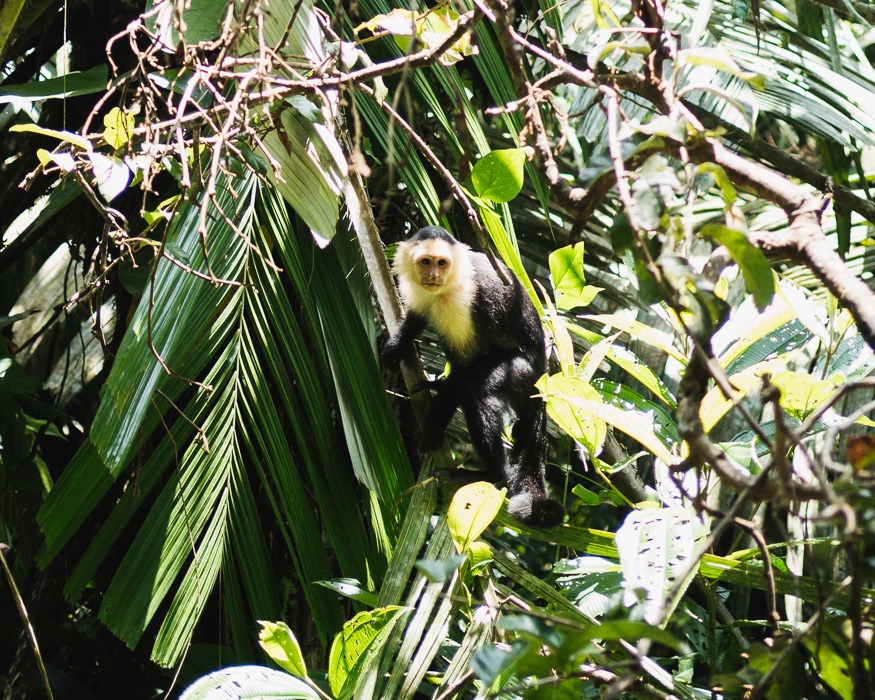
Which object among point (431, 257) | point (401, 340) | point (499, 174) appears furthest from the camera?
point (431, 257)

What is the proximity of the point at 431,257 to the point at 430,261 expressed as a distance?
24 millimetres

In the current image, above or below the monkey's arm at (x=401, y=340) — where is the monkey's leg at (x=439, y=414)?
below

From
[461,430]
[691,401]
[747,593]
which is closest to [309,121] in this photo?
[691,401]

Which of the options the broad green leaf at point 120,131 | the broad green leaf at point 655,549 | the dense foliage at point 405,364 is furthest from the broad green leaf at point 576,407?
the broad green leaf at point 120,131

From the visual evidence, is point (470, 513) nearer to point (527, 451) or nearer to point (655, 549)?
point (655, 549)

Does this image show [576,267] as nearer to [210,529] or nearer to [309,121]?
[309,121]

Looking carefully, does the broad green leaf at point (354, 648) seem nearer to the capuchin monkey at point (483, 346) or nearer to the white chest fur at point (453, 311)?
the capuchin monkey at point (483, 346)

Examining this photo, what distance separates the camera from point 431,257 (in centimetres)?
318

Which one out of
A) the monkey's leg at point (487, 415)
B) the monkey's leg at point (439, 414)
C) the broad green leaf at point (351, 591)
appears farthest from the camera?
the monkey's leg at point (487, 415)

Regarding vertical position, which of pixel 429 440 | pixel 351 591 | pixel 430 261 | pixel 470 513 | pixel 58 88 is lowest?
pixel 351 591

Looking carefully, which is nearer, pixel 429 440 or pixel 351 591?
pixel 351 591

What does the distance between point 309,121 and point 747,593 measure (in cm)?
220

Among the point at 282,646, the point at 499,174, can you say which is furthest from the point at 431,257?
the point at 282,646

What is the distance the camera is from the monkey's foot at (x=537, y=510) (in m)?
2.67
